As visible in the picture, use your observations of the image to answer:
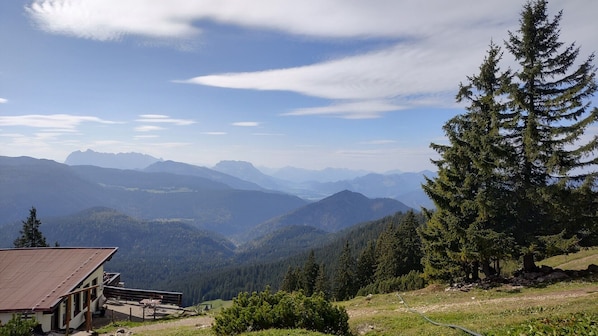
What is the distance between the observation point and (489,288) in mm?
24969

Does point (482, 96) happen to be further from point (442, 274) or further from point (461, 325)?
point (461, 325)

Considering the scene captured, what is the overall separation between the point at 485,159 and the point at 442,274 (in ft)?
32.0

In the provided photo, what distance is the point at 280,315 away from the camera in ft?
48.8

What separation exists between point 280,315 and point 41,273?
70.0 feet

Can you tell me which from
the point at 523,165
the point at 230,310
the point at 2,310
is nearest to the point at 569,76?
the point at 523,165

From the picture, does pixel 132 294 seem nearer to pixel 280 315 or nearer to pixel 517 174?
pixel 280 315

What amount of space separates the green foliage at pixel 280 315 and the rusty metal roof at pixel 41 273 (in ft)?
48.1

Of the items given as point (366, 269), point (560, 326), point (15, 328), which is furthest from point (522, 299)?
point (366, 269)

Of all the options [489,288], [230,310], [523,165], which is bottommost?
[489,288]

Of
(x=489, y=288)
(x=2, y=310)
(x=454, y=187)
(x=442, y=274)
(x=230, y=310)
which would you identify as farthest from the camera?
(x=442, y=274)

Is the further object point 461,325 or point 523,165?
point 523,165

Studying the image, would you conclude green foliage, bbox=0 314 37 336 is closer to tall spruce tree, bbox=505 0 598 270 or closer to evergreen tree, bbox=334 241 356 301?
tall spruce tree, bbox=505 0 598 270

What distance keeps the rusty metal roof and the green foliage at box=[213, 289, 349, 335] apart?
14.7 m

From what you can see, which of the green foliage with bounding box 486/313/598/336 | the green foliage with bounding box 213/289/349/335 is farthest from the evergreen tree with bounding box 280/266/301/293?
the green foliage with bounding box 486/313/598/336
